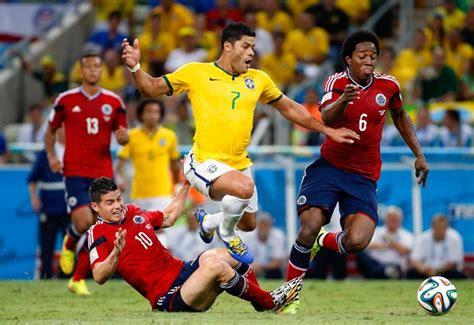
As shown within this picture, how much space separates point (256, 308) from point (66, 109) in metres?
4.31

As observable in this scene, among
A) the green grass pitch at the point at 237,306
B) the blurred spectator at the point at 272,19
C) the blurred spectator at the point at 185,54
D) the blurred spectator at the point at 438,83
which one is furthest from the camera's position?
the blurred spectator at the point at 272,19

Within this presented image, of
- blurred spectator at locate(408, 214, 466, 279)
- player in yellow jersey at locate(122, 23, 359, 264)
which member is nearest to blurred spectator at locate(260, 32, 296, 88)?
blurred spectator at locate(408, 214, 466, 279)

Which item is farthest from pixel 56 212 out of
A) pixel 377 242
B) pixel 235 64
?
pixel 235 64

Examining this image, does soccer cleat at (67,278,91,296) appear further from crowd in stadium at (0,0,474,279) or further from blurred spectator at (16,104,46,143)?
blurred spectator at (16,104,46,143)

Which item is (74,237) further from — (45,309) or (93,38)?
(93,38)

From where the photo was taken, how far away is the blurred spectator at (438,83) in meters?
20.5

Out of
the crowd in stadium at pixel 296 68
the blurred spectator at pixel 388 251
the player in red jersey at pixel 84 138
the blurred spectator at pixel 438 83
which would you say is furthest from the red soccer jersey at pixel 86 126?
the blurred spectator at pixel 438 83

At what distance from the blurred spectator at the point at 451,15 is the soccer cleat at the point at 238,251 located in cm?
1215

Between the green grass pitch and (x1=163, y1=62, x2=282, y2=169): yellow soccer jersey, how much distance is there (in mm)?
1484

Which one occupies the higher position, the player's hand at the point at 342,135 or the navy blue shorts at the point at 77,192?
the player's hand at the point at 342,135

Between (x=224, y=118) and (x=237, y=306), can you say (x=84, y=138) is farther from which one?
(x=224, y=118)

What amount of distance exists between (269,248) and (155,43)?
6.33 meters

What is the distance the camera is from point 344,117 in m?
11.8

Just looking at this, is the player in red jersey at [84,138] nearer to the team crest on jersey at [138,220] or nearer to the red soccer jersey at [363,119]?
the red soccer jersey at [363,119]
